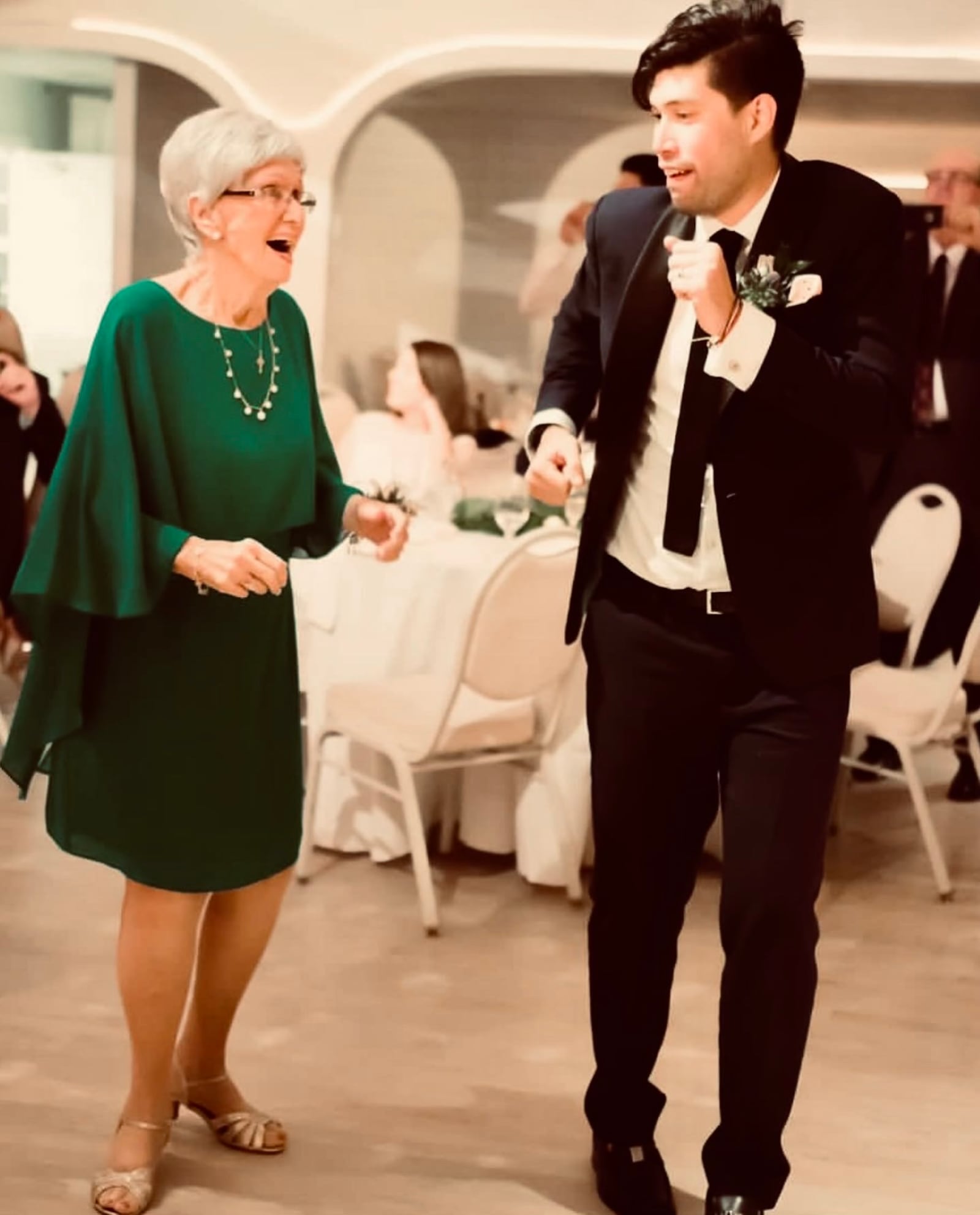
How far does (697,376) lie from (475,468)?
3304 millimetres

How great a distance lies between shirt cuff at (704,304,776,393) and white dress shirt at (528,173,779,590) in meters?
0.17

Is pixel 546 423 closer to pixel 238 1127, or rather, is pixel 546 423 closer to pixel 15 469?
pixel 238 1127

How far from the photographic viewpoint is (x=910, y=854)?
155 inches

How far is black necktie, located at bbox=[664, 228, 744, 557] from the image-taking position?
179 cm

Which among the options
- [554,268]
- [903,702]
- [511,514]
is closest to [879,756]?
[903,702]

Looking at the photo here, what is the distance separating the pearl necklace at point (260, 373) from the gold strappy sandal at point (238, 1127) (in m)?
0.94

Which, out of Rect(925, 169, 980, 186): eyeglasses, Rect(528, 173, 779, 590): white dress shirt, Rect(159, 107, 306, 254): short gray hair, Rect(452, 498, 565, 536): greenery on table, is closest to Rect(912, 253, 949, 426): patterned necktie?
Rect(925, 169, 980, 186): eyeglasses

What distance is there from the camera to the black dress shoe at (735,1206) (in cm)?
191

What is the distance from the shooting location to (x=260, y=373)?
1990 mm

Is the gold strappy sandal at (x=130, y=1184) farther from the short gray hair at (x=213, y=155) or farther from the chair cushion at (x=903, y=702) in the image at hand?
the chair cushion at (x=903, y=702)

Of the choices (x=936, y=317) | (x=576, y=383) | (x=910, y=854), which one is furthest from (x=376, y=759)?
(x=936, y=317)

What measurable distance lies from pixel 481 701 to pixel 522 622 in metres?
0.39

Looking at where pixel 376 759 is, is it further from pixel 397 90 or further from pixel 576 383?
pixel 397 90

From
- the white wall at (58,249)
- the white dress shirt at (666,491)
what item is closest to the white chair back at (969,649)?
the white dress shirt at (666,491)
